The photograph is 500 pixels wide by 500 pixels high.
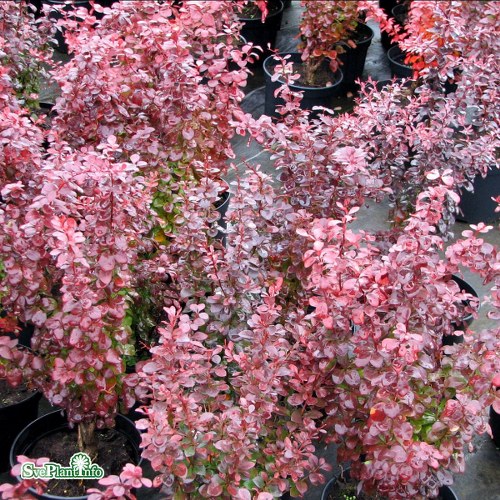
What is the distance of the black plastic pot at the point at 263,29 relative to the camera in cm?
564

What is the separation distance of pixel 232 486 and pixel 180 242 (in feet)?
3.01

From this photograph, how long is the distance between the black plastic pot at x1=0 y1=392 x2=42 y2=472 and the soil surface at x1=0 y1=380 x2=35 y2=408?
3 centimetres

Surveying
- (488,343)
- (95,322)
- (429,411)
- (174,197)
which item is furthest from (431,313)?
(174,197)

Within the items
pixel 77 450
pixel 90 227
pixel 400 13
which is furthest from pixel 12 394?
pixel 400 13

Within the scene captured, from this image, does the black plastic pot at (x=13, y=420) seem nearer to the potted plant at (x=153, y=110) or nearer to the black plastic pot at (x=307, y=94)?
the potted plant at (x=153, y=110)

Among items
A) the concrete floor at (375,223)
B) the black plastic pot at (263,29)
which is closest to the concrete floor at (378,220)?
the concrete floor at (375,223)

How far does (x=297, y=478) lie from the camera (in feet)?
6.48

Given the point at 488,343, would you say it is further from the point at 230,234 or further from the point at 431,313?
the point at 230,234

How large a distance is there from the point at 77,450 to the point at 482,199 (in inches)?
114

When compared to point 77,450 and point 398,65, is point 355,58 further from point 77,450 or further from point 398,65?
point 77,450

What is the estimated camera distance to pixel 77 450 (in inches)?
95.0

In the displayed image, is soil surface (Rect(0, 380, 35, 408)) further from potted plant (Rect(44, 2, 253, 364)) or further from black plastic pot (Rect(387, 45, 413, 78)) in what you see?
black plastic pot (Rect(387, 45, 413, 78))

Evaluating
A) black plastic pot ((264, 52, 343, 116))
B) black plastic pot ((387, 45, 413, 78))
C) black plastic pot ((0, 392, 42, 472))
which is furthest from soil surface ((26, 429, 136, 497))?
black plastic pot ((387, 45, 413, 78))

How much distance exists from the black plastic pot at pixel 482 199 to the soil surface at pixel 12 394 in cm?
273
